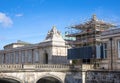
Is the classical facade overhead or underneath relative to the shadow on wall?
overhead

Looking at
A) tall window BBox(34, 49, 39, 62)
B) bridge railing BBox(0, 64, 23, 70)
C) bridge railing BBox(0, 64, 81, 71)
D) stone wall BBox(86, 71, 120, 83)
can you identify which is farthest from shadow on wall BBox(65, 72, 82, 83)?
tall window BBox(34, 49, 39, 62)

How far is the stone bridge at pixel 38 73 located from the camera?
30.3 meters

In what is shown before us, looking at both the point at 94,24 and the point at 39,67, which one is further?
the point at 94,24

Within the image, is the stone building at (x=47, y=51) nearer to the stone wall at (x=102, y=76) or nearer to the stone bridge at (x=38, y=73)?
the stone bridge at (x=38, y=73)

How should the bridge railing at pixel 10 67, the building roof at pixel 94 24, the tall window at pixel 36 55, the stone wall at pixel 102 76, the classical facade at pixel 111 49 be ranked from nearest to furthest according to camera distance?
1. the stone wall at pixel 102 76
2. the bridge railing at pixel 10 67
3. the classical facade at pixel 111 49
4. the building roof at pixel 94 24
5. the tall window at pixel 36 55

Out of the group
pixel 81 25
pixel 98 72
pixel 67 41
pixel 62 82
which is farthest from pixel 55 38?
pixel 98 72

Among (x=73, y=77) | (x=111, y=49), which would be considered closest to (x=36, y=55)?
(x=73, y=77)

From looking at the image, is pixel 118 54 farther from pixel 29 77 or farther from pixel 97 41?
pixel 29 77

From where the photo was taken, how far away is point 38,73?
32.8 metres

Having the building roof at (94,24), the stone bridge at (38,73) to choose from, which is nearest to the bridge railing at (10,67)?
the stone bridge at (38,73)

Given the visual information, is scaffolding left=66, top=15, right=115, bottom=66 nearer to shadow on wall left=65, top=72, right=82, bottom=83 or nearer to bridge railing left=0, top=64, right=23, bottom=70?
shadow on wall left=65, top=72, right=82, bottom=83

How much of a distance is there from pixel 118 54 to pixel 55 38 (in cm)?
1529

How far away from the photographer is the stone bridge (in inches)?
1195

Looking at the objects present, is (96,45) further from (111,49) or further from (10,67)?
(10,67)
